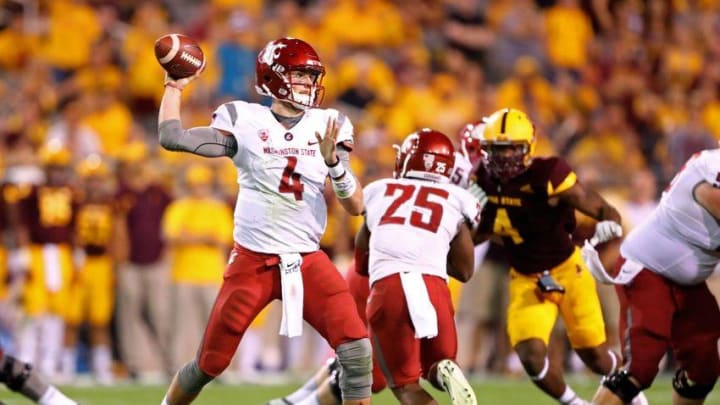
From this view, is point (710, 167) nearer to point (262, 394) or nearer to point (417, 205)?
point (417, 205)

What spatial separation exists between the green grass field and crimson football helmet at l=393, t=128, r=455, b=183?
2.79 m

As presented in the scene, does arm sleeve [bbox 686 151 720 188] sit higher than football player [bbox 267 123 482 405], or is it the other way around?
arm sleeve [bbox 686 151 720 188]

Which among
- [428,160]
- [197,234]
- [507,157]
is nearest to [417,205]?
[428,160]

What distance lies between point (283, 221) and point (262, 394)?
3997mm

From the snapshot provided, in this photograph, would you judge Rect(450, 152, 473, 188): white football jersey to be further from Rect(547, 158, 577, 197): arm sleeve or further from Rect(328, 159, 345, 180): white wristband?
Rect(328, 159, 345, 180): white wristband

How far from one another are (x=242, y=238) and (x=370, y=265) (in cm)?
69

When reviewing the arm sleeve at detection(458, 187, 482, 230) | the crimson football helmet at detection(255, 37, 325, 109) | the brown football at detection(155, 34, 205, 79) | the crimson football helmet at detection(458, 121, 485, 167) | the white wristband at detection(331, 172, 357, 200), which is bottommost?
the arm sleeve at detection(458, 187, 482, 230)

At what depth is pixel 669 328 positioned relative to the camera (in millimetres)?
6887

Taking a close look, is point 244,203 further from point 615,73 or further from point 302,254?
point 615,73

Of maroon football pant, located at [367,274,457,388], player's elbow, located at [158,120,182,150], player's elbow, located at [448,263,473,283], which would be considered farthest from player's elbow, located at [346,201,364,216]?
player's elbow, located at [158,120,182,150]

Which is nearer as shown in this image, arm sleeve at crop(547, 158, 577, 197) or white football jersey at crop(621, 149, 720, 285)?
white football jersey at crop(621, 149, 720, 285)

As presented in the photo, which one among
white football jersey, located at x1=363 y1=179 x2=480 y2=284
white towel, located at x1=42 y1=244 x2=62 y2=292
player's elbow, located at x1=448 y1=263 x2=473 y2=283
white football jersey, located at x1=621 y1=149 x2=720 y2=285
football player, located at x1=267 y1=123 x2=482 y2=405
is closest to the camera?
white football jersey, located at x1=363 y1=179 x2=480 y2=284

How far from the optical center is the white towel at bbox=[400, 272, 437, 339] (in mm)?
6477

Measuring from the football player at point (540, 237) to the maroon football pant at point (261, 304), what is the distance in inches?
57.9
